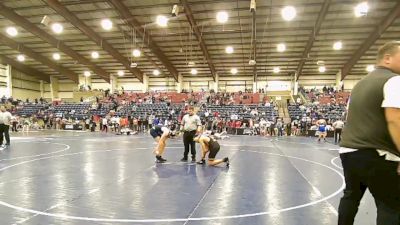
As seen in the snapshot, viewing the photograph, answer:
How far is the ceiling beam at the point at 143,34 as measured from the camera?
24.0m

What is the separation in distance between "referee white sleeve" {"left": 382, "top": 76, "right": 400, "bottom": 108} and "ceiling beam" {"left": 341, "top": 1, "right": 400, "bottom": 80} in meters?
24.4

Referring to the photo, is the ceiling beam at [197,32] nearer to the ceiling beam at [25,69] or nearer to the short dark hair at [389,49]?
the short dark hair at [389,49]

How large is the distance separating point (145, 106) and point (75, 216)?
A: 29554 millimetres

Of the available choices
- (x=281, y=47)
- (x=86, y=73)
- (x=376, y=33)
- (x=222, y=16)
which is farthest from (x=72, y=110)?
(x=376, y=33)

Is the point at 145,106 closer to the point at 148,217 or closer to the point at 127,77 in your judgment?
the point at 127,77

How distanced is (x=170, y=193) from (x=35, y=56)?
117 feet

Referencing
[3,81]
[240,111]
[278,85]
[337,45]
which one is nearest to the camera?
[337,45]

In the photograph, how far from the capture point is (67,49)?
33.2 metres

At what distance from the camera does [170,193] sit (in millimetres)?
5629

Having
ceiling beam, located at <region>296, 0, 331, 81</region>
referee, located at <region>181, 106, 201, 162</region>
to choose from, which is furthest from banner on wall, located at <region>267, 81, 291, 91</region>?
referee, located at <region>181, 106, 201, 162</region>

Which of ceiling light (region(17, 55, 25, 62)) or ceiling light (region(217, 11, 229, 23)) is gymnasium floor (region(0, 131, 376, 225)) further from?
ceiling light (region(17, 55, 25, 62))

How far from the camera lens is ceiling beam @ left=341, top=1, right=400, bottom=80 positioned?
22938 millimetres

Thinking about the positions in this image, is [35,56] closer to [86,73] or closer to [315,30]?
[86,73]

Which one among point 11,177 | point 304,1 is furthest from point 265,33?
point 11,177
